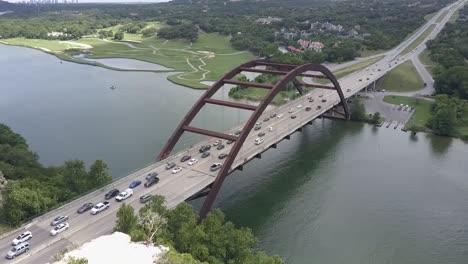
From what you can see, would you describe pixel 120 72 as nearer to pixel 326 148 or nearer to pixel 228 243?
pixel 326 148

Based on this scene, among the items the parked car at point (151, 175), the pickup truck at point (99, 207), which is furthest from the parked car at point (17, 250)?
the parked car at point (151, 175)

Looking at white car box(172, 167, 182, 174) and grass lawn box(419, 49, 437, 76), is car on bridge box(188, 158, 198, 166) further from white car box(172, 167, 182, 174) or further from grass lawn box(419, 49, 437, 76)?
grass lawn box(419, 49, 437, 76)

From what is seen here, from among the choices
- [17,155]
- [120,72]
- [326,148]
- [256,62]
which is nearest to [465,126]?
[326,148]

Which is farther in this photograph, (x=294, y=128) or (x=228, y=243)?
(x=294, y=128)

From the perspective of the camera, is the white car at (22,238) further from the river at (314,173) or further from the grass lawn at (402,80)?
the grass lawn at (402,80)

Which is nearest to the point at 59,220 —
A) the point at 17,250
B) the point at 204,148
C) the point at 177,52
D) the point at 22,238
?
the point at 22,238

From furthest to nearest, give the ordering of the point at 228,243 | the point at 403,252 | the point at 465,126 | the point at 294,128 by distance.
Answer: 1. the point at 465,126
2. the point at 294,128
3. the point at 403,252
4. the point at 228,243

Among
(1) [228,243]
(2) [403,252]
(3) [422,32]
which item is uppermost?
(3) [422,32]
